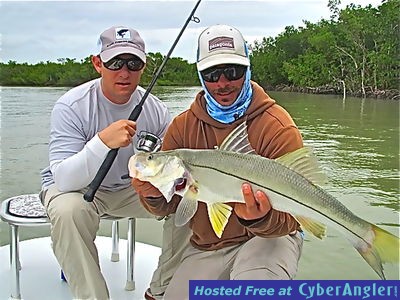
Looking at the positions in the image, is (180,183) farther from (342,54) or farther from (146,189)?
(342,54)

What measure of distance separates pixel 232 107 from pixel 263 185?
1.38 ft

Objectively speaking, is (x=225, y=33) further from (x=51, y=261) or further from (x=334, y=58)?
(x=334, y=58)

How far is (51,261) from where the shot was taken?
277 cm

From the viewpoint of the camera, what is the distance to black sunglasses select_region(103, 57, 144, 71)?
2244mm

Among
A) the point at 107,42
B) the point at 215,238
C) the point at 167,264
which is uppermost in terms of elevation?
the point at 107,42

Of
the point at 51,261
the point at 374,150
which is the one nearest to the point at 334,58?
the point at 374,150

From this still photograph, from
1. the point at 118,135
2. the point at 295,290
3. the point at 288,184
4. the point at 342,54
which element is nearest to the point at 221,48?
the point at 118,135

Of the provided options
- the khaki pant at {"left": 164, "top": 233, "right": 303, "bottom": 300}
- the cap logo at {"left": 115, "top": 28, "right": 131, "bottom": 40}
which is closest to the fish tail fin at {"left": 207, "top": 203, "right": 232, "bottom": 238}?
the khaki pant at {"left": 164, "top": 233, "right": 303, "bottom": 300}

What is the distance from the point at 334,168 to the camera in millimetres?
7777

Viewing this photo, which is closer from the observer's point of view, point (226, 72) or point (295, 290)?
point (295, 290)

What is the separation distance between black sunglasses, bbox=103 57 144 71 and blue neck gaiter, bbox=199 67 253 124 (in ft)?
1.40

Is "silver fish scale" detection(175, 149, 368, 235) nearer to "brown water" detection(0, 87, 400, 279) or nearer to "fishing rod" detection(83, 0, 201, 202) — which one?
"brown water" detection(0, 87, 400, 279)

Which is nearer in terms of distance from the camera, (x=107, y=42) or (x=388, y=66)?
(x=107, y=42)

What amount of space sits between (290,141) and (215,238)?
0.48m
